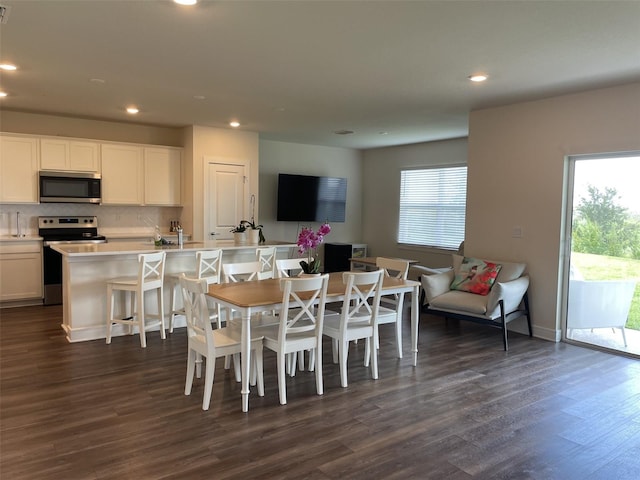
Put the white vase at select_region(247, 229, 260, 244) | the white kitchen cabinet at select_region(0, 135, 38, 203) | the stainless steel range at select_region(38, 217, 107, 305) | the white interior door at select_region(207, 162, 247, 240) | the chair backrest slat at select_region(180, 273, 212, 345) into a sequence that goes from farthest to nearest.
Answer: the white interior door at select_region(207, 162, 247, 240) < the stainless steel range at select_region(38, 217, 107, 305) < the white kitchen cabinet at select_region(0, 135, 38, 203) < the white vase at select_region(247, 229, 260, 244) < the chair backrest slat at select_region(180, 273, 212, 345)

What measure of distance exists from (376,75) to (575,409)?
10.3 ft

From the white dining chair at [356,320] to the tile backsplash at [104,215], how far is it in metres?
4.46

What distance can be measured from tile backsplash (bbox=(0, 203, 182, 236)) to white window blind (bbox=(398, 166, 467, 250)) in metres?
4.12

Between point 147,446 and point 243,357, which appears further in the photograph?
point 243,357

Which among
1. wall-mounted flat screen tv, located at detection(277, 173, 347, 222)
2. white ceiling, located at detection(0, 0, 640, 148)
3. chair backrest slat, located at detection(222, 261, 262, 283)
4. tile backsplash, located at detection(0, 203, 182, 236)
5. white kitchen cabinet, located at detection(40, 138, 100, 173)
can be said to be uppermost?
white ceiling, located at detection(0, 0, 640, 148)

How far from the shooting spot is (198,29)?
3.30 meters

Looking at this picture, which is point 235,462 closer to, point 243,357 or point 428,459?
point 243,357

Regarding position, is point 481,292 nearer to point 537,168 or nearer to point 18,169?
point 537,168

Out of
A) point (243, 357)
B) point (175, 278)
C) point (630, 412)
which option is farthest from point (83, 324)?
point (630, 412)

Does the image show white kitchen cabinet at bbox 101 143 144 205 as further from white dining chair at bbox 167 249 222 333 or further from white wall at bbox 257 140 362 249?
white dining chair at bbox 167 249 222 333

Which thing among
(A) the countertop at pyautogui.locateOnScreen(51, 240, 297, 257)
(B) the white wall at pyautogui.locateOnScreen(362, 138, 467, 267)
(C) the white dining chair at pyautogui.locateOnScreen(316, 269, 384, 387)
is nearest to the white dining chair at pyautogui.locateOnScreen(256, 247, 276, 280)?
(A) the countertop at pyautogui.locateOnScreen(51, 240, 297, 257)

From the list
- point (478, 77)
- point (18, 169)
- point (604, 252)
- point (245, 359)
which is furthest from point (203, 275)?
point (604, 252)

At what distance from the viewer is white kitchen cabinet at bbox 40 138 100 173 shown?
6.42 metres

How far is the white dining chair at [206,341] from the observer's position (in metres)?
3.25
